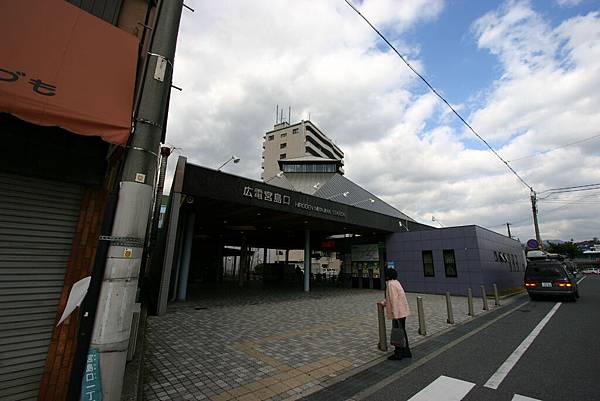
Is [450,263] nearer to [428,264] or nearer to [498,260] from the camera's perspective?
[428,264]

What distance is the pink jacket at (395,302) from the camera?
5.31 m

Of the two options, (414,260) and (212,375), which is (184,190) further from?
(414,260)

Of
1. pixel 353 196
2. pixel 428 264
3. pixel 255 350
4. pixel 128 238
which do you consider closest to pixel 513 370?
pixel 255 350

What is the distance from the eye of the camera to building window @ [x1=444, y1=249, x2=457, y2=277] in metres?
16.8

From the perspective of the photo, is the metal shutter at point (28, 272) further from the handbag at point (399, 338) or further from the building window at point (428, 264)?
the building window at point (428, 264)

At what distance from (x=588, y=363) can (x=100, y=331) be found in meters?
7.83

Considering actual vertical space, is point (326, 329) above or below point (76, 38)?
below

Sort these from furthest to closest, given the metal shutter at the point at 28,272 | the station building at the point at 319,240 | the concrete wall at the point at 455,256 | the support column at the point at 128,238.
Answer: the concrete wall at the point at 455,256 → the station building at the point at 319,240 → the metal shutter at the point at 28,272 → the support column at the point at 128,238

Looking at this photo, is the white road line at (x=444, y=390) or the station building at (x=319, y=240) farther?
the station building at (x=319, y=240)

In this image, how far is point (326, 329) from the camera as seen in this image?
297 inches

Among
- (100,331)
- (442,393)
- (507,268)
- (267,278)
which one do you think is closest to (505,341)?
(442,393)

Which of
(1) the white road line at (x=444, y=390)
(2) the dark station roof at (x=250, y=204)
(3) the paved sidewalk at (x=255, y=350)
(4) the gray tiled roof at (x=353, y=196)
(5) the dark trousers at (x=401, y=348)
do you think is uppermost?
(4) the gray tiled roof at (x=353, y=196)

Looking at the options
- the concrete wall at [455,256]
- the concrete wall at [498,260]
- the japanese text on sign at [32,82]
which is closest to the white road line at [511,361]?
the japanese text on sign at [32,82]

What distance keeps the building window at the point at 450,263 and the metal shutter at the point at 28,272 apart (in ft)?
62.2
